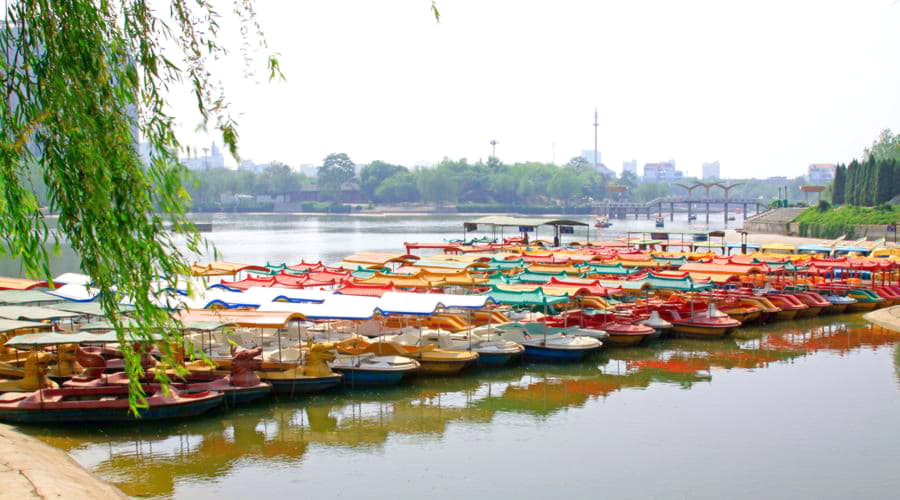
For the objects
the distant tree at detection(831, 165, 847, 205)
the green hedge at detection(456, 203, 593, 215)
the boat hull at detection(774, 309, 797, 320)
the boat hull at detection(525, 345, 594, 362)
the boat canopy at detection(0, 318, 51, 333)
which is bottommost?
the boat hull at detection(774, 309, 797, 320)

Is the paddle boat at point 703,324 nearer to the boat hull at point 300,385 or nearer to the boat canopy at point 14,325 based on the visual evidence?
the boat hull at point 300,385

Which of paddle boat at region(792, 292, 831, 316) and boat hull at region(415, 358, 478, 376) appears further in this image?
paddle boat at region(792, 292, 831, 316)

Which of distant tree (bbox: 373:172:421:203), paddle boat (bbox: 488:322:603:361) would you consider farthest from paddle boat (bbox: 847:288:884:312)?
distant tree (bbox: 373:172:421:203)

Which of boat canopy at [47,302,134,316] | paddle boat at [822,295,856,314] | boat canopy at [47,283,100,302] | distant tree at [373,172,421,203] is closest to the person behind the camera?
boat canopy at [47,302,134,316]

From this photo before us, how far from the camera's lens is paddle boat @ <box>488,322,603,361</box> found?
82.7 feet

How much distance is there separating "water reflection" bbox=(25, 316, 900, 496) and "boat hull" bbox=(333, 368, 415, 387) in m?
0.29

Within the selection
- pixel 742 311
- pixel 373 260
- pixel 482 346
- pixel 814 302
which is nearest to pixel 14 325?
pixel 482 346

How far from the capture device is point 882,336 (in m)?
31.6

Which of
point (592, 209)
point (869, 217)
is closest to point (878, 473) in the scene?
point (869, 217)

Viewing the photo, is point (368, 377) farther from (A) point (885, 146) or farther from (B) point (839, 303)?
(A) point (885, 146)

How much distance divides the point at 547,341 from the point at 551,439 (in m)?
7.17

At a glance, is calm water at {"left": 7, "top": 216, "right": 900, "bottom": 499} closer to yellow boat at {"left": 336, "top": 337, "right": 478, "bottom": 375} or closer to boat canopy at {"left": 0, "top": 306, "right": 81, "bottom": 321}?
yellow boat at {"left": 336, "top": 337, "right": 478, "bottom": 375}

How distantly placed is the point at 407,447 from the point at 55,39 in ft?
38.7

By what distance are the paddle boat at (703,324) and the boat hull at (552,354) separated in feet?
19.9
